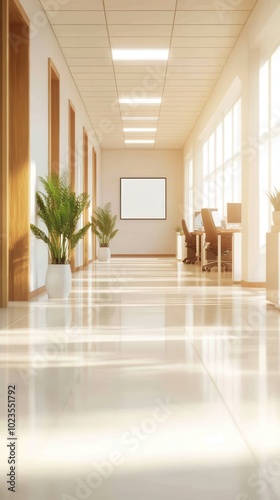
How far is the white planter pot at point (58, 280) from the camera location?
6840 millimetres

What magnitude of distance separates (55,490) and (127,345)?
7.45ft

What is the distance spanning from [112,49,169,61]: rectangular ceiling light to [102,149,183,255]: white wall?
10467mm

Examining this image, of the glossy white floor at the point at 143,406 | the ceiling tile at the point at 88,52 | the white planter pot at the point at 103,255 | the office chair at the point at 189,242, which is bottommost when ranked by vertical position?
the glossy white floor at the point at 143,406

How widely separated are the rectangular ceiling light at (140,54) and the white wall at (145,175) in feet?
34.3

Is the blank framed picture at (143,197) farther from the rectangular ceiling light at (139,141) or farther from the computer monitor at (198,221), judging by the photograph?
the computer monitor at (198,221)

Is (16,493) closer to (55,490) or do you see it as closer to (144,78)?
(55,490)

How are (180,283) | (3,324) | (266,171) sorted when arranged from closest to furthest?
(3,324) → (266,171) → (180,283)

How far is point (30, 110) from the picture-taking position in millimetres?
6965

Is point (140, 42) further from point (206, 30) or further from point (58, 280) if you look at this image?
point (58, 280)

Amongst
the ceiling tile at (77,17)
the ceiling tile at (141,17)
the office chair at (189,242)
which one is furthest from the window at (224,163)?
the ceiling tile at (77,17)

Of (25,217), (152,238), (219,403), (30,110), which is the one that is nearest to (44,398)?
(219,403)

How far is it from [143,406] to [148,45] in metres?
7.85

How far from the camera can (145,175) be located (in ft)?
67.8

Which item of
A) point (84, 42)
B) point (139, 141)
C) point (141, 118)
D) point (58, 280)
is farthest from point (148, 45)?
point (139, 141)
